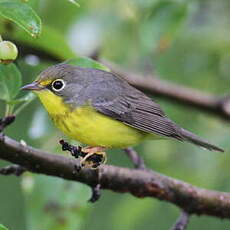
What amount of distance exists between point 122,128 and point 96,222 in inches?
107

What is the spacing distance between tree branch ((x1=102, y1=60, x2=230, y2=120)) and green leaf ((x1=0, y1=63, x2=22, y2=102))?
176 centimetres

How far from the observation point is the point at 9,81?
2797mm

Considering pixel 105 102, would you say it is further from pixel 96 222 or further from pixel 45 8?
→ pixel 96 222

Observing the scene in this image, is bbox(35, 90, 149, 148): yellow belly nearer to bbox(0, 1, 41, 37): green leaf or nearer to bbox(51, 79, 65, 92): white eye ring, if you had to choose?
bbox(51, 79, 65, 92): white eye ring

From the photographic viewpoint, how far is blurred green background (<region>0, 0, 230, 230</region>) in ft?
13.2

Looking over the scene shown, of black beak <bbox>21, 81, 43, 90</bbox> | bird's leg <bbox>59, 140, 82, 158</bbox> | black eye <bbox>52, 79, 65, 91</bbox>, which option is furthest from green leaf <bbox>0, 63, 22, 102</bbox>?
black eye <bbox>52, 79, 65, 91</bbox>

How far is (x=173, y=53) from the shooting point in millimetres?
4727

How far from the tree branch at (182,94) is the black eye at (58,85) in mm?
681

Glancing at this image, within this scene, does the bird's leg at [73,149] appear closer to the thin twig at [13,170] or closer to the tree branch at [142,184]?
the tree branch at [142,184]

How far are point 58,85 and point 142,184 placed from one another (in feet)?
2.70

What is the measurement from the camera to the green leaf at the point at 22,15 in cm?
235

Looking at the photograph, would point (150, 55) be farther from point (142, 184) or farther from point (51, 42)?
point (142, 184)

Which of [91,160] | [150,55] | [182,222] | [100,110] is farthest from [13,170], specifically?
[150,55]

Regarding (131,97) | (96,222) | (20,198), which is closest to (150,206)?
(131,97)
